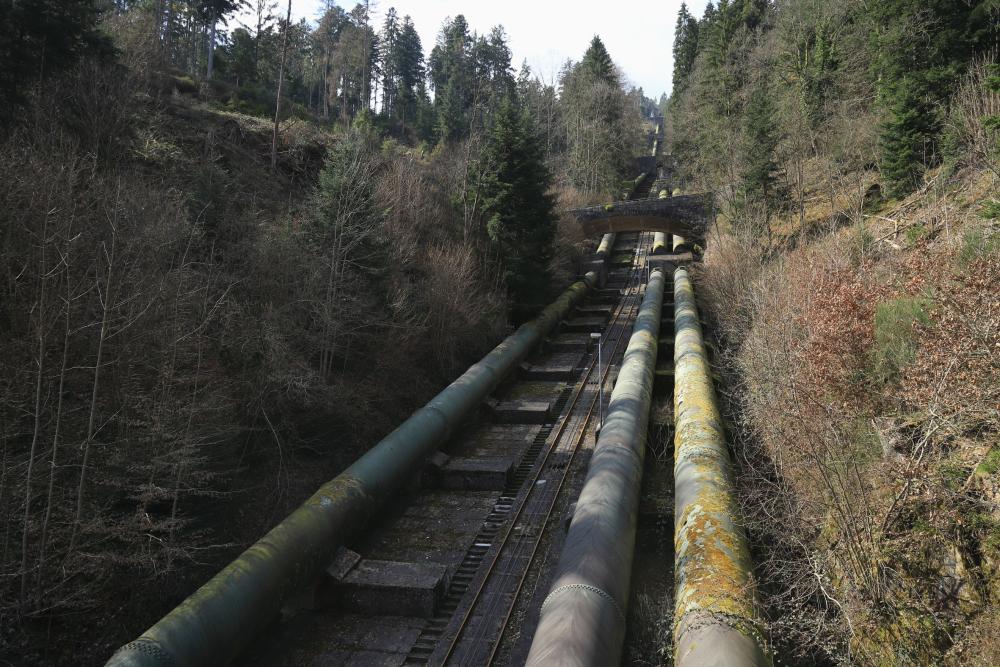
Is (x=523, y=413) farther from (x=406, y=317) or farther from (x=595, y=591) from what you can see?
(x=595, y=591)

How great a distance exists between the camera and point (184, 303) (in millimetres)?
14164

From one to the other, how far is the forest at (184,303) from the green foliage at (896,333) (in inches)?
525

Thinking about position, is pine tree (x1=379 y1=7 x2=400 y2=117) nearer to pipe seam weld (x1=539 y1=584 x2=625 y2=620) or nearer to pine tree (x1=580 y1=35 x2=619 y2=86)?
pine tree (x1=580 y1=35 x2=619 y2=86)

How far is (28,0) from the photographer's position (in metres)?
19.0

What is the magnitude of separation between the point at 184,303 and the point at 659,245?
4366 cm

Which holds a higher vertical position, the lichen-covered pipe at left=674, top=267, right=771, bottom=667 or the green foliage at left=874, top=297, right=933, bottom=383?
the green foliage at left=874, top=297, right=933, bottom=383

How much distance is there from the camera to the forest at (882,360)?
741 cm

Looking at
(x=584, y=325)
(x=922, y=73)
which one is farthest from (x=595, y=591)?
(x=584, y=325)

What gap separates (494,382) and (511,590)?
1019 cm

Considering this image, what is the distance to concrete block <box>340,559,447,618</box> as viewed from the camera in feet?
39.6

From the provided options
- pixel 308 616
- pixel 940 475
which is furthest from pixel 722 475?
pixel 308 616

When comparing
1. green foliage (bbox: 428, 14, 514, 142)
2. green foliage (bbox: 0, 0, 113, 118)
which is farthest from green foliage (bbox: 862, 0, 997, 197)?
green foliage (bbox: 428, 14, 514, 142)

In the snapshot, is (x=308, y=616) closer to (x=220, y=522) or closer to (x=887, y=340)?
(x=220, y=522)

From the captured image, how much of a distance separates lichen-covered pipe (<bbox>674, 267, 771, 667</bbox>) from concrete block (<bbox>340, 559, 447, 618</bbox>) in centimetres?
506
